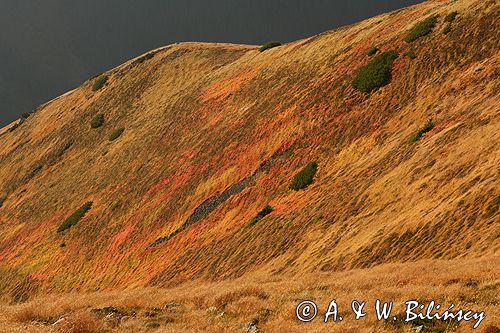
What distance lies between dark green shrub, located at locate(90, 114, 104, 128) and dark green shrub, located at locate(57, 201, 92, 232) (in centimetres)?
2074

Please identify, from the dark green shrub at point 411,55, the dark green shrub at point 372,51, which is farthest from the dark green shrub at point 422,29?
the dark green shrub at point 372,51

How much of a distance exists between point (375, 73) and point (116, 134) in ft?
111

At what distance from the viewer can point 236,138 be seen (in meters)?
39.0

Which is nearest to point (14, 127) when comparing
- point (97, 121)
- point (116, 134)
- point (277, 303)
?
point (97, 121)

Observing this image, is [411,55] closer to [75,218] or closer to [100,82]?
[75,218]

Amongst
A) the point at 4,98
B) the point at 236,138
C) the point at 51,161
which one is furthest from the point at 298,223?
the point at 4,98

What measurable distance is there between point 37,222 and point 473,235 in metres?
41.3

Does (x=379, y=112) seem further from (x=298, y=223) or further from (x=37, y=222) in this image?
(x=37, y=222)

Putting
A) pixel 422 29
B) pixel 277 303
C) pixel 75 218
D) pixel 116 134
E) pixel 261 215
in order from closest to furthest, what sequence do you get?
1. pixel 277 303
2. pixel 261 215
3. pixel 422 29
4. pixel 75 218
5. pixel 116 134

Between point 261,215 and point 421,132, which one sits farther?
point 261,215

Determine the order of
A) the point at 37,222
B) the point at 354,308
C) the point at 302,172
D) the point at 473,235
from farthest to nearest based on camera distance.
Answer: the point at 37,222 → the point at 302,172 → the point at 473,235 → the point at 354,308

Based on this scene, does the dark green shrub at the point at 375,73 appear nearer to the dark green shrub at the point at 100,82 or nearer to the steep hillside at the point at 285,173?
the steep hillside at the point at 285,173

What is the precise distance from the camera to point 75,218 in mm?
41469

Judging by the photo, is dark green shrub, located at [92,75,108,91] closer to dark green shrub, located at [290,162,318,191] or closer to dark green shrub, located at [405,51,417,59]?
dark green shrub, located at [290,162,318,191]
